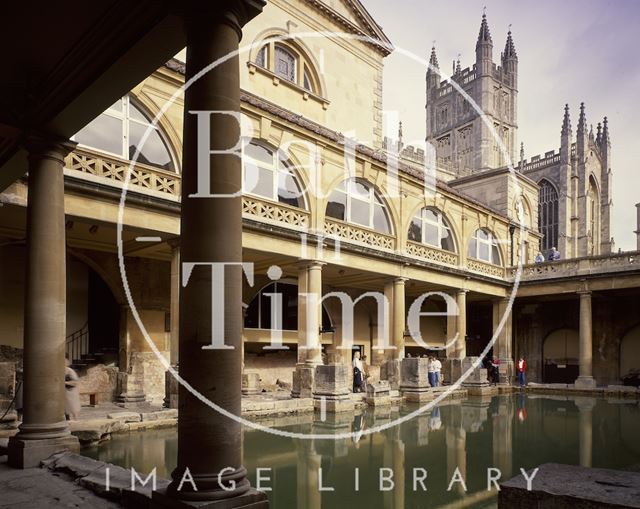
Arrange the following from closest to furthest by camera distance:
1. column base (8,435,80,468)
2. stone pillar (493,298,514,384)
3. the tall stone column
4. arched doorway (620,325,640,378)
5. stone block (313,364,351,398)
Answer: column base (8,435,80,468) → stone block (313,364,351,398) → the tall stone column → stone pillar (493,298,514,384) → arched doorway (620,325,640,378)

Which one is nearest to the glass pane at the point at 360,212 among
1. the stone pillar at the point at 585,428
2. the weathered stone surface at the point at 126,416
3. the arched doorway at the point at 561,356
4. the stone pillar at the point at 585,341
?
the stone pillar at the point at 585,428

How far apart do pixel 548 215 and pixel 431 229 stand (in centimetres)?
4254

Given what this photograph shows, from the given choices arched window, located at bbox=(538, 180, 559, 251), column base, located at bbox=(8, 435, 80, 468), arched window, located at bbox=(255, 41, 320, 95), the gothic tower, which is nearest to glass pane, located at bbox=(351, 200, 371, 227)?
arched window, located at bbox=(255, 41, 320, 95)

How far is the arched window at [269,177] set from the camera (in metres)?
14.9

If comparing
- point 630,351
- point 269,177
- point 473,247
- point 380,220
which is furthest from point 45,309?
point 630,351

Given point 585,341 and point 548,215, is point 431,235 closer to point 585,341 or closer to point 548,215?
point 585,341

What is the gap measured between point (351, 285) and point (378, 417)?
31.9 feet

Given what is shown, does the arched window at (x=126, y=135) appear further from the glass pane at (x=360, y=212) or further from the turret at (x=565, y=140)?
the turret at (x=565, y=140)

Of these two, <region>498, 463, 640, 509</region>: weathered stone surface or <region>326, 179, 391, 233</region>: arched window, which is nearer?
<region>498, 463, 640, 509</region>: weathered stone surface

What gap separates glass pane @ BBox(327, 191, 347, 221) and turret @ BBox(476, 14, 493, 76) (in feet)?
176

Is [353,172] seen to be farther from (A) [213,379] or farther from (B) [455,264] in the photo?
(A) [213,379]

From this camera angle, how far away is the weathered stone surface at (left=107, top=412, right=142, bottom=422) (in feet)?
35.1

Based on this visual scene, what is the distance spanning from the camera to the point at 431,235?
21.7 meters

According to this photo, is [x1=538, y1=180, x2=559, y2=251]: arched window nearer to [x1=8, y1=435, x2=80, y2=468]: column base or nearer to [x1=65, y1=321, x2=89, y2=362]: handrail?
[x1=65, y1=321, x2=89, y2=362]: handrail
